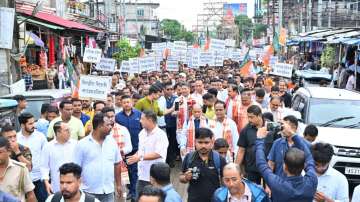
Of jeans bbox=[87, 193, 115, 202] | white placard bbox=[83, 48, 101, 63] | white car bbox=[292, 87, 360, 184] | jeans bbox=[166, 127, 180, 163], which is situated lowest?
jeans bbox=[166, 127, 180, 163]

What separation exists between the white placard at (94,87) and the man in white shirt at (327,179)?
17.8ft

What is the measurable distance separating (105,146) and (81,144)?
11.0 inches

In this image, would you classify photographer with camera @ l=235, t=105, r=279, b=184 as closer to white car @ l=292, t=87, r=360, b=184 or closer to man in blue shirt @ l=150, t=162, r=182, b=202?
white car @ l=292, t=87, r=360, b=184

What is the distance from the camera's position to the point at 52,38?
83.9ft

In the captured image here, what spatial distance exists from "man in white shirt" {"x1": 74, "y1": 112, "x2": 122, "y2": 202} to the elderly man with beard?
1687 mm

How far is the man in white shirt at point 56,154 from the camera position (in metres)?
6.88

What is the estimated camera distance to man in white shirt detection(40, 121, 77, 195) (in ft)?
22.6

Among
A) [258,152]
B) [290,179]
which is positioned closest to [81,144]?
[258,152]

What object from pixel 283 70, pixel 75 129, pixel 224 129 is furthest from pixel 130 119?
pixel 283 70

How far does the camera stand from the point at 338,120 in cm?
1015

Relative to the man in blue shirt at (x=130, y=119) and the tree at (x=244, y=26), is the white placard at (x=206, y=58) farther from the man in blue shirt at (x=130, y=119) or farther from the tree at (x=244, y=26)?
the tree at (x=244, y=26)

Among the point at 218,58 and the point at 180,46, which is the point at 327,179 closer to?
the point at 218,58

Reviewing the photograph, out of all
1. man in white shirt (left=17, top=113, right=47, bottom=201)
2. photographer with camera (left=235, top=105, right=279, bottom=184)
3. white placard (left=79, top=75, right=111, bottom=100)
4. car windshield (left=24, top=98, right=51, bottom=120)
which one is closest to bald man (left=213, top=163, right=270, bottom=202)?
photographer with camera (left=235, top=105, right=279, bottom=184)

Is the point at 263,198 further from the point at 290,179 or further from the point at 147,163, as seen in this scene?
the point at 147,163
